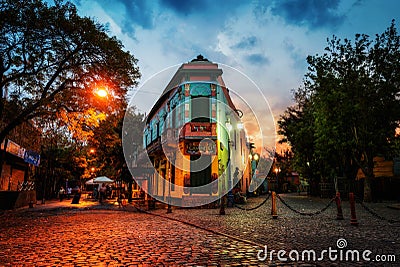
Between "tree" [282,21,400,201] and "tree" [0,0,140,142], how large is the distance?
15827 mm

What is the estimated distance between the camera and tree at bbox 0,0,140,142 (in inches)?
506

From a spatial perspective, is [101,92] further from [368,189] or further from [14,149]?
[368,189]

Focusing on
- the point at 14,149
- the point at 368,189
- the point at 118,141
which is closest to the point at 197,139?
the point at 118,141

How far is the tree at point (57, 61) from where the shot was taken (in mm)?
12844

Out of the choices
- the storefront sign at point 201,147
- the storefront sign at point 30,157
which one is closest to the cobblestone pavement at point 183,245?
the storefront sign at point 30,157

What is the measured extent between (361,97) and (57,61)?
19.8 metres

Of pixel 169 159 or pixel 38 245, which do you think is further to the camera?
pixel 169 159

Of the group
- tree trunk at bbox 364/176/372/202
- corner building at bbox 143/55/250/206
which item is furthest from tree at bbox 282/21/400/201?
corner building at bbox 143/55/250/206

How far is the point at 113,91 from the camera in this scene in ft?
49.8

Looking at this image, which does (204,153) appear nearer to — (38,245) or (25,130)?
(25,130)

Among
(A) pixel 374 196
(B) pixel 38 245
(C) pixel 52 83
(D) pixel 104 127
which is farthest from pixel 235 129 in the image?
(B) pixel 38 245

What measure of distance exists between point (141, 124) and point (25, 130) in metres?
13.7

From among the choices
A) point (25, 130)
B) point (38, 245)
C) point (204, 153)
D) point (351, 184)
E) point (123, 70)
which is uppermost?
point (123, 70)

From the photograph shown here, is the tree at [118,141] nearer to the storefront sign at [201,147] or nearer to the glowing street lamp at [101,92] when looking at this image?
the glowing street lamp at [101,92]
